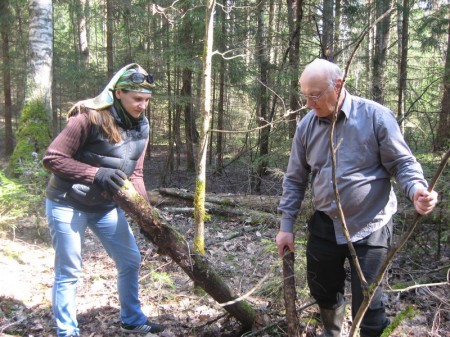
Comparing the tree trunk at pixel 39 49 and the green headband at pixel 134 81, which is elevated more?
the tree trunk at pixel 39 49

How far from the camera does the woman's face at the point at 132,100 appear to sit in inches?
122

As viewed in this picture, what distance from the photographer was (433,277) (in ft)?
13.8

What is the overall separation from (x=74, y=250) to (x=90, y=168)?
0.76 m

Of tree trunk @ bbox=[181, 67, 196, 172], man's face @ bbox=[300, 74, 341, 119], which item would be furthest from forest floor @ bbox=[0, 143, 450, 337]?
tree trunk @ bbox=[181, 67, 196, 172]

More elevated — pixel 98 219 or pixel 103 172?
pixel 103 172

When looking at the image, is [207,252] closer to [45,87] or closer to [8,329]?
[8,329]

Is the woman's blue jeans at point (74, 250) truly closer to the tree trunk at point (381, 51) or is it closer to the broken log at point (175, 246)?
the broken log at point (175, 246)

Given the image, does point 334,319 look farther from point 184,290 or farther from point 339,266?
point 184,290

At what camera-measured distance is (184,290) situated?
4500 millimetres

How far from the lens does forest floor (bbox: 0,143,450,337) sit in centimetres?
354

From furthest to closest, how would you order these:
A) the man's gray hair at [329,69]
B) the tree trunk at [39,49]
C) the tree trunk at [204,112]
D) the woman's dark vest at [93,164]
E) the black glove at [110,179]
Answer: the tree trunk at [39,49] → the tree trunk at [204,112] → the woman's dark vest at [93,164] → the black glove at [110,179] → the man's gray hair at [329,69]

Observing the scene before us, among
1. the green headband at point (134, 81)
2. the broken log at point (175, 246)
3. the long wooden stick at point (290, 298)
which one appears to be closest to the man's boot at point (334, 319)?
the long wooden stick at point (290, 298)

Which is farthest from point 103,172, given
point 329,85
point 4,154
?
point 4,154

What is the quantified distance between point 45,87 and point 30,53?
28.7 inches
